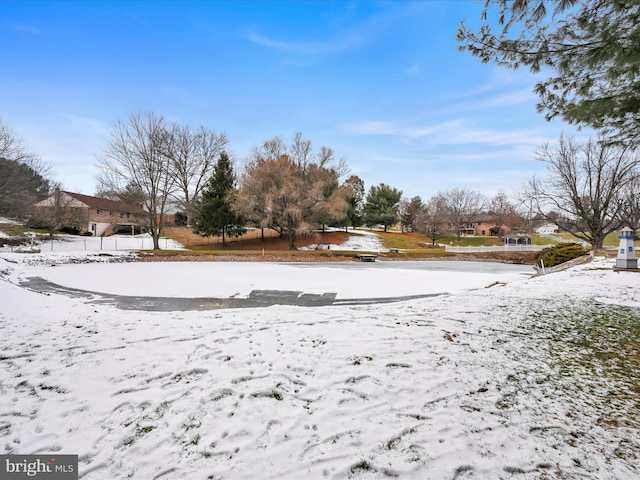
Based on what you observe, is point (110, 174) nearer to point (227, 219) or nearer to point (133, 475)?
point (227, 219)

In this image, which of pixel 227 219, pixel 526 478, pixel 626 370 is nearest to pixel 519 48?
pixel 626 370

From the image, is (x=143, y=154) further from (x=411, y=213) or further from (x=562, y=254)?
(x=411, y=213)

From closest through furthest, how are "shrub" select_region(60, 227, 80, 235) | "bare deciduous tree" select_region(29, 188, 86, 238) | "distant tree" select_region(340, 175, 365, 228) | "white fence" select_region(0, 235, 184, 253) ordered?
1. "white fence" select_region(0, 235, 184, 253)
2. "bare deciduous tree" select_region(29, 188, 86, 238)
3. "shrub" select_region(60, 227, 80, 235)
4. "distant tree" select_region(340, 175, 365, 228)

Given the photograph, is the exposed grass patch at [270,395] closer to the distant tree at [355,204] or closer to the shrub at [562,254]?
the shrub at [562,254]

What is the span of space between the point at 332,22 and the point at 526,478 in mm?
12287

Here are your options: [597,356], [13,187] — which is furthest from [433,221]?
[13,187]

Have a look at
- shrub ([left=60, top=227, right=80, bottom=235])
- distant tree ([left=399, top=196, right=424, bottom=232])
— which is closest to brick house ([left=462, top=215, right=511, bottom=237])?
distant tree ([left=399, top=196, right=424, bottom=232])

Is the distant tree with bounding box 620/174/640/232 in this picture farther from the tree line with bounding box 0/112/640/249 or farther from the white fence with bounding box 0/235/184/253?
the white fence with bounding box 0/235/184/253

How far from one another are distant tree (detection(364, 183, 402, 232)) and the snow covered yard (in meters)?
38.2

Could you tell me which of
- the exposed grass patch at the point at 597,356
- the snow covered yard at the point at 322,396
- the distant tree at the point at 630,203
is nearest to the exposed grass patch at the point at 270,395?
the snow covered yard at the point at 322,396

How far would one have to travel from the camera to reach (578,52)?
12.8 feet

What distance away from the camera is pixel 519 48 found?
4.18 m

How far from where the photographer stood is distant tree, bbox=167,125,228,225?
29578 mm

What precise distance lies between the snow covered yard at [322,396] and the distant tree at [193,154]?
2870 cm
